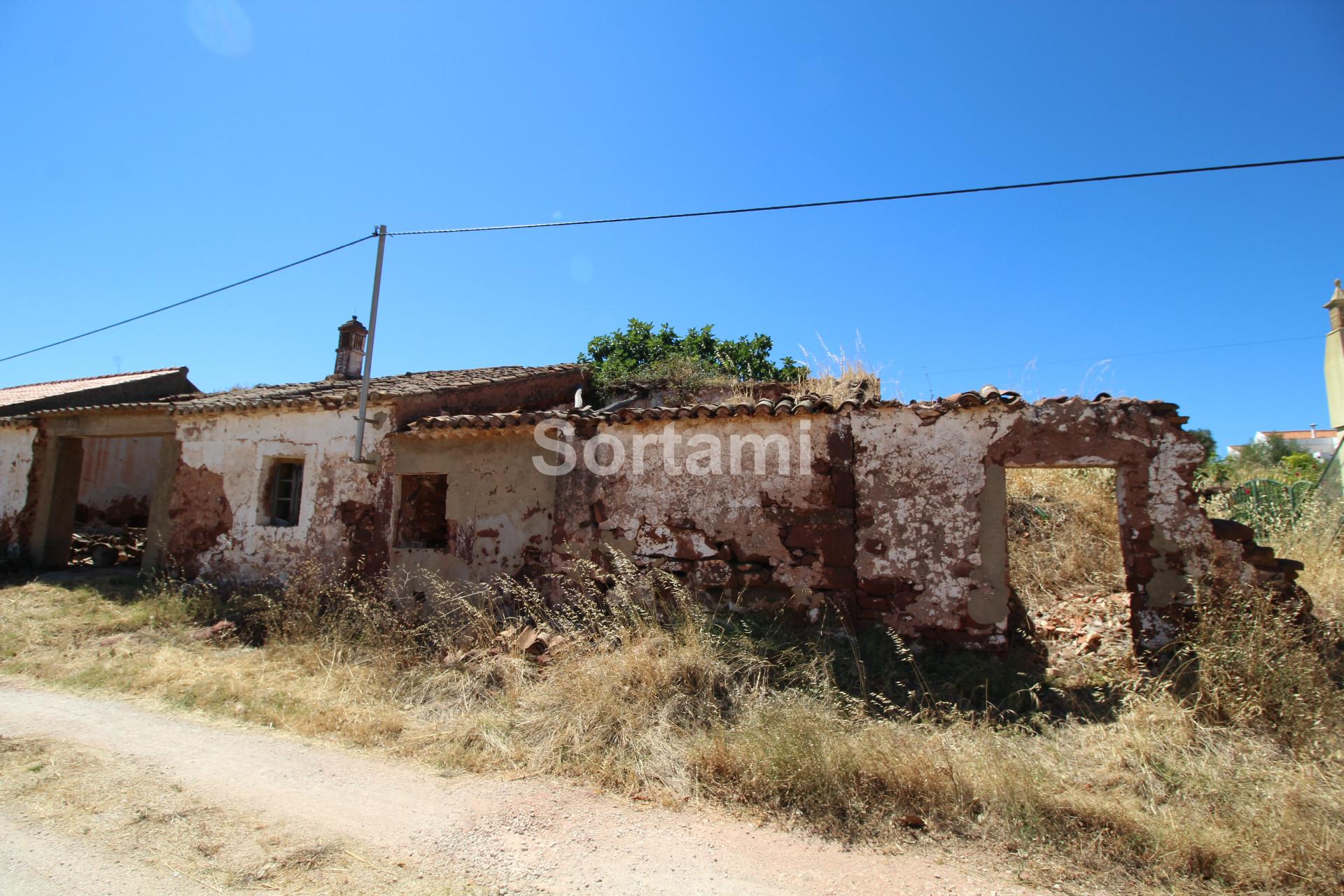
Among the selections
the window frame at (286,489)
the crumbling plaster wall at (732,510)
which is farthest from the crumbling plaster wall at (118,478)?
the crumbling plaster wall at (732,510)

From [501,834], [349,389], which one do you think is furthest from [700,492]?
[349,389]

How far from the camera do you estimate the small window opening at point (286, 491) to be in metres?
10.7

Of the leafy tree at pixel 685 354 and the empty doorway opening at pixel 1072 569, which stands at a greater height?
the leafy tree at pixel 685 354

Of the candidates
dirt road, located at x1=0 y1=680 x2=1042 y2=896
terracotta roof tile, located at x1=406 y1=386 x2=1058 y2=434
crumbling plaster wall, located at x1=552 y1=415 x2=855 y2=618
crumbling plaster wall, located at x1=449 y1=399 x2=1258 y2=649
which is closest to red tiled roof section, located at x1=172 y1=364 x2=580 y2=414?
terracotta roof tile, located at x1=406 y1=386 x2=1058 y2=434

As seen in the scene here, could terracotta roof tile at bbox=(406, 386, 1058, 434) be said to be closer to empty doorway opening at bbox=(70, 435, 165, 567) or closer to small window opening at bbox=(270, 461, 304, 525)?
small window opening at bbox=(270, 461, 304, 525)

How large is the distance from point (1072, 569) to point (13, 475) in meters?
18.7

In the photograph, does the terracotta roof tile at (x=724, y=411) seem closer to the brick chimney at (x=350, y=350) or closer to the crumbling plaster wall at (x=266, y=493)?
the crumbling plaster wall at (x=266, y=493)

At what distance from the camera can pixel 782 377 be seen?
60.4 ft

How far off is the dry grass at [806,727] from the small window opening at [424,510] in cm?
161

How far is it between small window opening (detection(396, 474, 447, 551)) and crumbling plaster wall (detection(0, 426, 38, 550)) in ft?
30.5

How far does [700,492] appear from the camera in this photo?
25.9ft

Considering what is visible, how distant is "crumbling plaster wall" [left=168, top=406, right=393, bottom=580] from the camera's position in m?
9.62

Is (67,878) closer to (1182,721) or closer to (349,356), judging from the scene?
(1182,721)

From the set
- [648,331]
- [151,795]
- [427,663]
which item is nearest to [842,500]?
[427,663]
